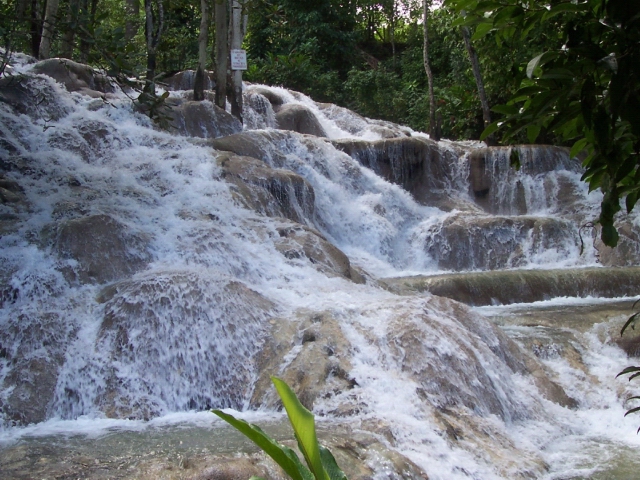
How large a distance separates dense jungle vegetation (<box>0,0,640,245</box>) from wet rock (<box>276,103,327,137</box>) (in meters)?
2.28

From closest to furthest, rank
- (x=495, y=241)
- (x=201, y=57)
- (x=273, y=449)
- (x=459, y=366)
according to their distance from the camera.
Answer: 1. (x=273, y=449)
2. (x=459, y=366)
3. (x=495, y=241)
4. (x=201, y=57)

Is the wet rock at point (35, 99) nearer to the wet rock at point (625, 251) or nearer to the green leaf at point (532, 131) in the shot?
the wet rock at point (625, 251)

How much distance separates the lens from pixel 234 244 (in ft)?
27.3

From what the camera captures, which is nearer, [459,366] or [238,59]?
[459,366]

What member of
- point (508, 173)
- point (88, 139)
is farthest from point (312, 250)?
point (508, 173)

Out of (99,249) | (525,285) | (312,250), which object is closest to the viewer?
(99,249)

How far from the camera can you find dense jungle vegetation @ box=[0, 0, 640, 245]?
139 centimetres

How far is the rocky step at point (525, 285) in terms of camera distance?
10.0 meters

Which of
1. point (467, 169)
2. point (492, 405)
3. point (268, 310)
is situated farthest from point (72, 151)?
point (467, 169)

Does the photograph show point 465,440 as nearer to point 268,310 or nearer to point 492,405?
point 492,405

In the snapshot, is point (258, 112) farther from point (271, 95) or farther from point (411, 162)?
point (411, 162)

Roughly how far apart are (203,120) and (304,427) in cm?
1341

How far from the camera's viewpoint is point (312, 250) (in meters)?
8.57

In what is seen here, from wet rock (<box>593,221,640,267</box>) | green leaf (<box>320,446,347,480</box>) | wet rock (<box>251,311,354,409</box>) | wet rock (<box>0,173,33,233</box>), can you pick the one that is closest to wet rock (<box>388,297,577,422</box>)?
wet rock (<box>251,311,354,409</box>)
